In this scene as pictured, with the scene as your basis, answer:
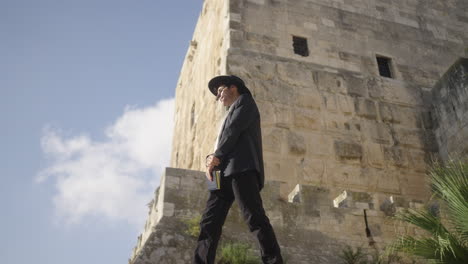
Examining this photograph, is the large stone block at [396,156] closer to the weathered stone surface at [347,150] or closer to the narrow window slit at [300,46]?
the weathered stone surface at [347,150]

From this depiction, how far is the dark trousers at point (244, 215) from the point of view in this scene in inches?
148

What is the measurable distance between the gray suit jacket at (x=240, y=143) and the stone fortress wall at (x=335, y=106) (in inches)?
60.2

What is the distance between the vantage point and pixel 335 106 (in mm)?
8445

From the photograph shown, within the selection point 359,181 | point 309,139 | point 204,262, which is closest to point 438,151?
point 359,181

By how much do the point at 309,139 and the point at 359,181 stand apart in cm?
106

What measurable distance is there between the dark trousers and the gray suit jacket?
8cm

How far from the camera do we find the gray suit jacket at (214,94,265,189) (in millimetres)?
3990

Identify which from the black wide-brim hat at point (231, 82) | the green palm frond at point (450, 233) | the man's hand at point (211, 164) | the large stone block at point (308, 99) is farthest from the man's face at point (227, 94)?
the large stone block at point (308, 99)

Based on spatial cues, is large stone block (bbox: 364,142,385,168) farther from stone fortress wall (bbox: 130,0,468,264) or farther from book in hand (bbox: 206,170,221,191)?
book in hand (bbox: 206,170,221,191)

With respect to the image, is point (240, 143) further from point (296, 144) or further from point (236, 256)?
point (296, 144)

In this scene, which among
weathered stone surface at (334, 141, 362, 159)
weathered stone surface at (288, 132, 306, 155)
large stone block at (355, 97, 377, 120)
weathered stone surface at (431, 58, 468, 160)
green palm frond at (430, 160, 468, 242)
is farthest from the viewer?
large stone block at (355, 97, 377, 120)

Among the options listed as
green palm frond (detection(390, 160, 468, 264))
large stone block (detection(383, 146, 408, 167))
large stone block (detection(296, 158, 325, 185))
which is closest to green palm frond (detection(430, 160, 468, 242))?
green palm frond (detection(390, 160, 468, 264))

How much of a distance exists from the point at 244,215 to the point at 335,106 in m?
4.99

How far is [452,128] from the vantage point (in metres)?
8.45
